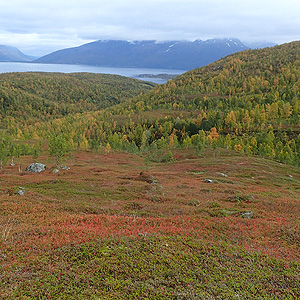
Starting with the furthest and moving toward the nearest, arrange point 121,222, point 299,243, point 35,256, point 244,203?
point 244,203 < point 121,222 < point 299,243 < point 35,256

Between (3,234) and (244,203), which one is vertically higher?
(3,234)

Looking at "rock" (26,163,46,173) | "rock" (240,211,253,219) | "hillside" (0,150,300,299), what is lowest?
"rock" (26,163,46,173)

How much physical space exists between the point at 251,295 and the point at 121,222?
543 inches

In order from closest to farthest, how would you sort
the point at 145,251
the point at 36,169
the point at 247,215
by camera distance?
1. the point at 145,251
2. the point at 247,215
3. the point at 36,169

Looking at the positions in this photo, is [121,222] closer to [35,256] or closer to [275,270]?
[35,256]

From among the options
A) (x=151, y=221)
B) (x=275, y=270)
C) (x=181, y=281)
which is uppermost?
(x=181, y=281)

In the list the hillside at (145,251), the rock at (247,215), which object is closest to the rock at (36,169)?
the hillside at (145,251)

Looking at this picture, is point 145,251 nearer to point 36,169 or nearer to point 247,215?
point 247,215

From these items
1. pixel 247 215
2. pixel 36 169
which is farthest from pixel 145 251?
pixel 36 169

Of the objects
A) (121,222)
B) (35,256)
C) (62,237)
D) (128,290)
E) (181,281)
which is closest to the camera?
(128,290)

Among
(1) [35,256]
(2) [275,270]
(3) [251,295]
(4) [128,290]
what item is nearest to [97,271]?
(4) [128,290]

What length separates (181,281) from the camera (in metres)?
12.9

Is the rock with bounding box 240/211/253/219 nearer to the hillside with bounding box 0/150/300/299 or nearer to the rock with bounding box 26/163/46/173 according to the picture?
the hillside with bounding box 0/150/300/299

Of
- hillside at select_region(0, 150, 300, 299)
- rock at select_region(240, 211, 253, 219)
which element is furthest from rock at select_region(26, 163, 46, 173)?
rock at select_region(240, 211, 253, 219)
